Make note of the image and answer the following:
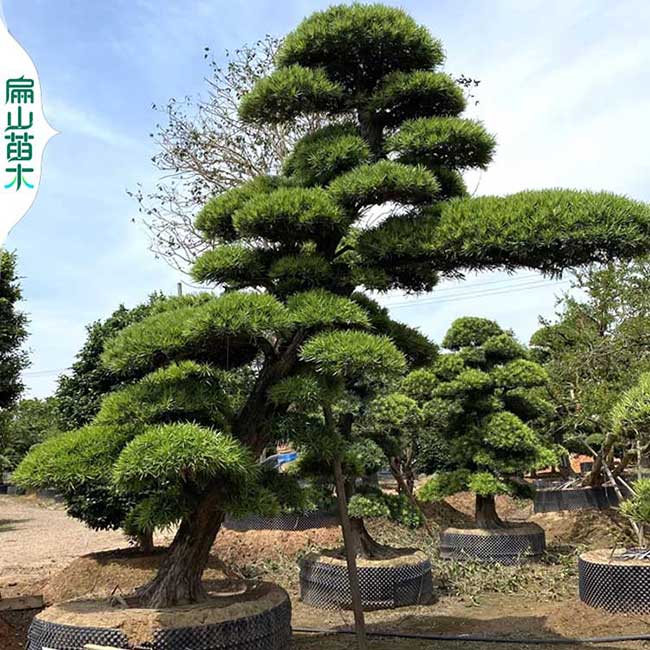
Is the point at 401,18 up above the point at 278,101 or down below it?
above

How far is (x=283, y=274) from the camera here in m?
3.34

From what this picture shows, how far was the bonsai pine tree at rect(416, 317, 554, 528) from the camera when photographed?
754 cm

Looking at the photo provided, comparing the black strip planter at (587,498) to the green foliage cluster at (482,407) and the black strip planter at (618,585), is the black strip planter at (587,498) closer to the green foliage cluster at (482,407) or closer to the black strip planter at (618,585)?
the green foliage cluster at (482,407)

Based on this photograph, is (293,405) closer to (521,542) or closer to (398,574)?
(398,574)

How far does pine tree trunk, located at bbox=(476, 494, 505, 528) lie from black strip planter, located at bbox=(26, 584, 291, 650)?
15.3ft

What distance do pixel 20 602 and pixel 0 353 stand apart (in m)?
2.41

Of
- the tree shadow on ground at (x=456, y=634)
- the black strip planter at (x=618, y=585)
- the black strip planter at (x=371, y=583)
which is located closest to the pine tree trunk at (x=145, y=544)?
the black strip planter at (x=371, y=583)

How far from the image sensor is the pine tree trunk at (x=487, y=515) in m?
7.45

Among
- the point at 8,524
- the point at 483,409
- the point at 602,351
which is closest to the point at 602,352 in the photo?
the point at 602,351

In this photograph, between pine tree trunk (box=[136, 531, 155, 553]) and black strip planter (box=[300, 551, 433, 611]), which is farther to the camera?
pine tree trunk (box=[136, 531, 155, 553])

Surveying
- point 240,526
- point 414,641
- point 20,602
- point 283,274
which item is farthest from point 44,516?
point 283,274

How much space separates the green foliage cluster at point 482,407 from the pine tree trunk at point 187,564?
14.8ft

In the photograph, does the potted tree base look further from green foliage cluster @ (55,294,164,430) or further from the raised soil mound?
green foliage cluster @ (55,294,164,430)

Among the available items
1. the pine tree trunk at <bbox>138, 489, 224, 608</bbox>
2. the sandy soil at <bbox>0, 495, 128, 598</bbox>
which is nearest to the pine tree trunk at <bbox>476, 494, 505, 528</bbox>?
the sandy soil at <bbox>0, 495, 128, 598</bbox>
